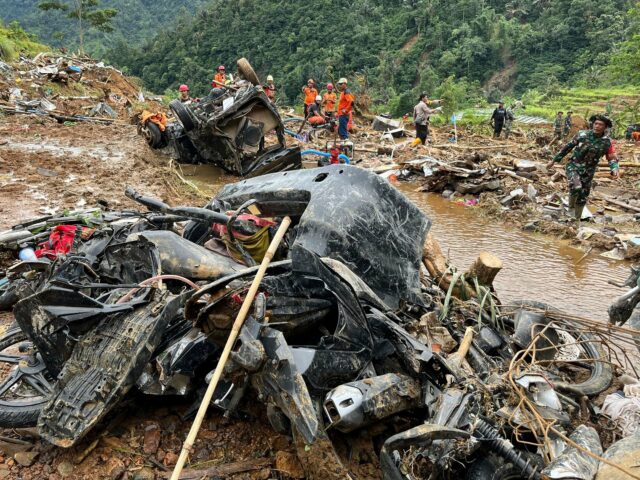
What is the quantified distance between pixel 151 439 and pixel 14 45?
26999 millimetres

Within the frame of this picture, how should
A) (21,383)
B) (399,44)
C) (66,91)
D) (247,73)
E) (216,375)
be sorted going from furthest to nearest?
1. (399,44)
2. (66,91)
3. (247,73)
4. (21,383)
5. (216,375)

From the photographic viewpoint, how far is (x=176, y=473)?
4.71ft

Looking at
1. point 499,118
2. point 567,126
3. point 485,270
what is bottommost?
point 567,126

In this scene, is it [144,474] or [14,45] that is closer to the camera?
[144,474]

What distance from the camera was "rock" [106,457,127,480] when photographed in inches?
93.2

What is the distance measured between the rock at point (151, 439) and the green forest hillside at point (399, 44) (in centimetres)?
3257

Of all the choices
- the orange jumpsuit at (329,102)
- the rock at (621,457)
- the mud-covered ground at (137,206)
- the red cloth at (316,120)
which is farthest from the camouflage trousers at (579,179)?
the orange jumpsuit at (329,102)

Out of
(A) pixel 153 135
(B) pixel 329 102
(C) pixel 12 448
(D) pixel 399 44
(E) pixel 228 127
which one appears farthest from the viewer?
(D) pixel 399 44

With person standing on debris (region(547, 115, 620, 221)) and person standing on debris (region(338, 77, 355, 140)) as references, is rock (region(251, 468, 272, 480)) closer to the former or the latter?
person standing on debris (region(547, 115, 620, 221))

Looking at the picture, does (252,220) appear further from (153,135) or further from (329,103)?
(329,103)

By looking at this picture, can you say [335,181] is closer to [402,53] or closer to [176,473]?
[176,473]

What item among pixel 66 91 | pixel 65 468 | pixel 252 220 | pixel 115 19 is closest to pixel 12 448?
pixel 65 468

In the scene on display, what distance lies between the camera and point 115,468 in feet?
7.89

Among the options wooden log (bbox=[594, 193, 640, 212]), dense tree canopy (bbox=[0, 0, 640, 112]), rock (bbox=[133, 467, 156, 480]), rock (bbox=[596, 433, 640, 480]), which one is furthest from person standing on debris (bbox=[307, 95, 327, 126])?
dense tree canopy (bbox=[0, 0, 640, 112])
